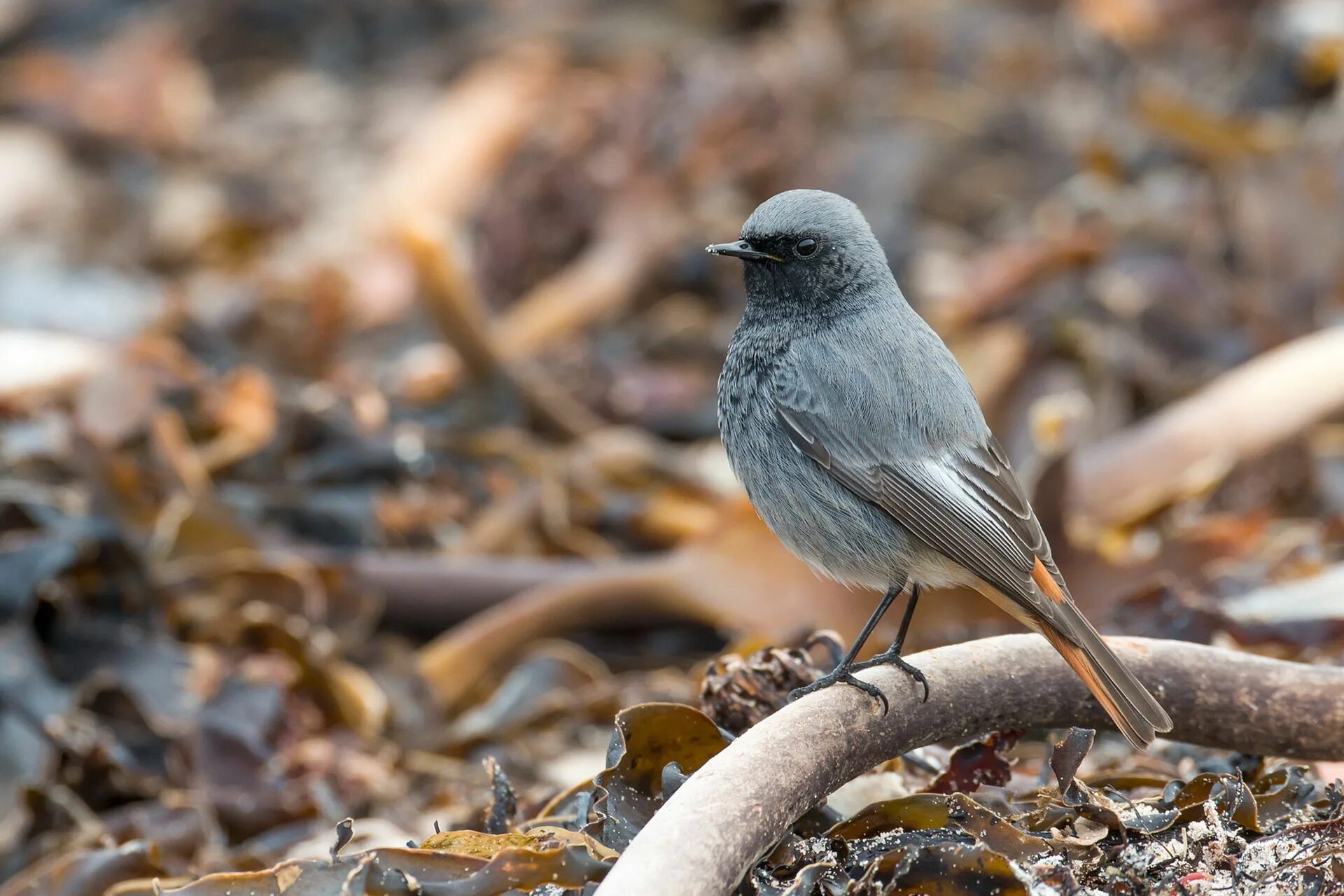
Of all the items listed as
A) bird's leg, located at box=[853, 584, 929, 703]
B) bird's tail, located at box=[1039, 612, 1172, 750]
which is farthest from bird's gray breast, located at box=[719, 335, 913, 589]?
bird's tail, located at box=[1039, 612, 1172, 750]

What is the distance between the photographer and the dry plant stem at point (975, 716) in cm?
218

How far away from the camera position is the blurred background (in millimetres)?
3896

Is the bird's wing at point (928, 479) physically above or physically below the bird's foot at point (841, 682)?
above

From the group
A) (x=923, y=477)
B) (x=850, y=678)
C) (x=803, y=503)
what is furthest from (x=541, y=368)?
(x=850, y=678)

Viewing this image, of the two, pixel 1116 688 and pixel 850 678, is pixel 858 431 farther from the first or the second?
pixel 1116 688

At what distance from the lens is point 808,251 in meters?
3.34

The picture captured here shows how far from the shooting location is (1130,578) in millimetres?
4027

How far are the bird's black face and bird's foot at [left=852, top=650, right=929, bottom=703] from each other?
0.84 m

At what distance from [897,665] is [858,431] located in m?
0.62

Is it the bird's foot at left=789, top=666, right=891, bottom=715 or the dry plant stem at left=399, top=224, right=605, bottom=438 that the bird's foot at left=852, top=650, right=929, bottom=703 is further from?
the dry plant stem at left=399, top=224, right=605, bottom=438

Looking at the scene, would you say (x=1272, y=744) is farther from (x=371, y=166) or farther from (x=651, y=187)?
(x=371, y=166)

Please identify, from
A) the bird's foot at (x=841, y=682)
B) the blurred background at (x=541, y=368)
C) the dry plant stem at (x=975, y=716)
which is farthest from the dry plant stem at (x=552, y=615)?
the dry plant stem at (x=975, y=716)

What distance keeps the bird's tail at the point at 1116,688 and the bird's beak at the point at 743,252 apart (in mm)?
1088

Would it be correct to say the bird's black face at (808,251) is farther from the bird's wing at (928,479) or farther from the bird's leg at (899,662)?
the bird's leg at (899,662)
